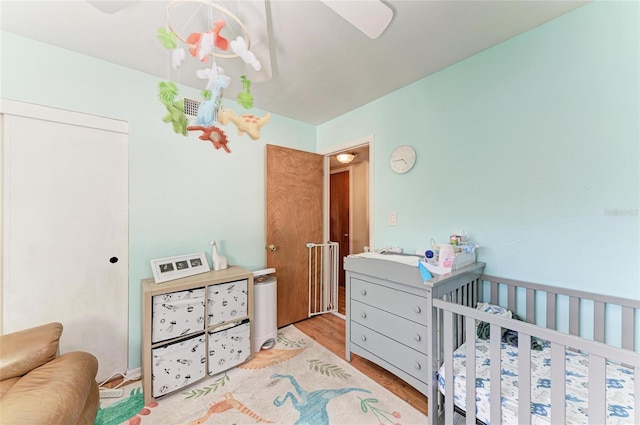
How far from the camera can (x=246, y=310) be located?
6.67 feet

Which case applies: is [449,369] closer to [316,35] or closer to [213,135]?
[213,135]

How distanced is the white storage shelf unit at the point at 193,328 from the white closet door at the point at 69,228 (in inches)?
14.8

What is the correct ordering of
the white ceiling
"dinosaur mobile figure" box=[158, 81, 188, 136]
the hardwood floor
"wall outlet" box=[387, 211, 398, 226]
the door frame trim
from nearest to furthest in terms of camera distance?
"dinosaur mobile figure" box=[158, 81, 188, 136]
the white ceiling
the hardwood floor
"wall outlet" box=[387, 211, 398, 226]
the door frame trim

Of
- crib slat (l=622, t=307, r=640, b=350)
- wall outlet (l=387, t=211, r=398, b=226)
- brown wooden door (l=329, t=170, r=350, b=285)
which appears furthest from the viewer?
brown wooden door (l=329, t=170, r=350, b=285)

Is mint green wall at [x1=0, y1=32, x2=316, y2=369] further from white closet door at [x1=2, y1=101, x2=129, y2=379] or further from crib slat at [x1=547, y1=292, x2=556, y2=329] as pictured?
crib slat at [x1=547, y1=292, x2=556, y2=329]

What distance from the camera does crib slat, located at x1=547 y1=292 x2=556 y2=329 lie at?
4.72ft

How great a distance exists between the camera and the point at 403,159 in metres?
2.19

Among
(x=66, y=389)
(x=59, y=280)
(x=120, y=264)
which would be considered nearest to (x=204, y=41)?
(x=66, y=389)

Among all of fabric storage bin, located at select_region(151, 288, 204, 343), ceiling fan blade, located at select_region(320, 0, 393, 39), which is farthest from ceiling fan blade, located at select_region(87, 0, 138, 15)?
fabric storage bin, located at select_region(151, 288, 204, 343)

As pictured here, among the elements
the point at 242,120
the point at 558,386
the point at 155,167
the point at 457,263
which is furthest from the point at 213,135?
the point at 558,386

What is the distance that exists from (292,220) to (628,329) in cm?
249

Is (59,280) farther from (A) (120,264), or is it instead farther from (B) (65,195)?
(B) (65,195)

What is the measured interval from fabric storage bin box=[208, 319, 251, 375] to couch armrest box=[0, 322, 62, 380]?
0.85 m

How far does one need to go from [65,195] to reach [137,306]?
96cm
